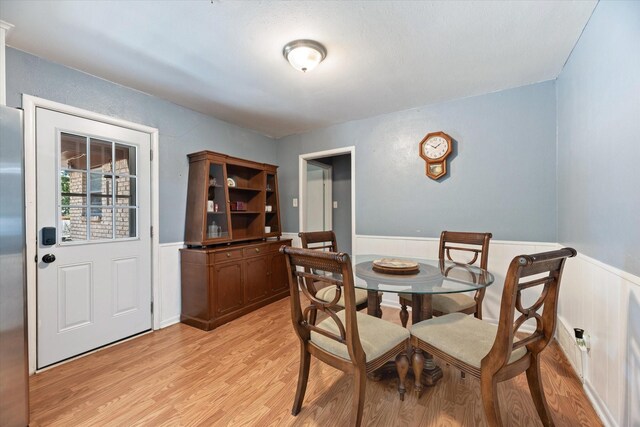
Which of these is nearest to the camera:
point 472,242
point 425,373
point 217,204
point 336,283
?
point 336,283

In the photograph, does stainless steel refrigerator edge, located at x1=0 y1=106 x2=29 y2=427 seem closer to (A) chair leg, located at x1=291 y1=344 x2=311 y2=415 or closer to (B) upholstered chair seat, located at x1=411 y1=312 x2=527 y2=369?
(A) chair leg, located at x1=291 y1=344 x2=311 y2=415

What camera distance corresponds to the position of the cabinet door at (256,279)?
3.20 metres

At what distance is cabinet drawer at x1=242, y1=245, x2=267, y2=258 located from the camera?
10.5 feet

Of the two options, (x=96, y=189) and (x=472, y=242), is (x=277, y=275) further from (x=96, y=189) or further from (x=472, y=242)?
(x=472, y=242)

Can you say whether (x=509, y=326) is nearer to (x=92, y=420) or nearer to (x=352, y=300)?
(x=352, y=300)

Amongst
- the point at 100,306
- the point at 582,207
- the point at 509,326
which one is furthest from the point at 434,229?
the point at 100,306

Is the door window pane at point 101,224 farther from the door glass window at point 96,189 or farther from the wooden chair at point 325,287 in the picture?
the wooden chair at point 325,287

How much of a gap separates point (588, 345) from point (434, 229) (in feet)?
5.06

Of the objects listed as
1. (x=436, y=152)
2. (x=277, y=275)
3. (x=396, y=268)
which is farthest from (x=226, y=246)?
(x=436, y=152)

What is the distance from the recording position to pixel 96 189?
92.9 inches

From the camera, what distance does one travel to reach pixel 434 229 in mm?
3045

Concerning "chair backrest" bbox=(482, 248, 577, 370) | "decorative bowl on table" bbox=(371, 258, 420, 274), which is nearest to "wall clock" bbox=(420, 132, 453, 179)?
"decorative bowl on table" bbox=(371, 258, 420, 274)

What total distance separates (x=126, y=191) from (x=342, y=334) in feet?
7.94

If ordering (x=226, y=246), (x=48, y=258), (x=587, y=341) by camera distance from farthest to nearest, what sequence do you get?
(x=226, y=246)
(x=48, y=258)
(x=587, y=341)
